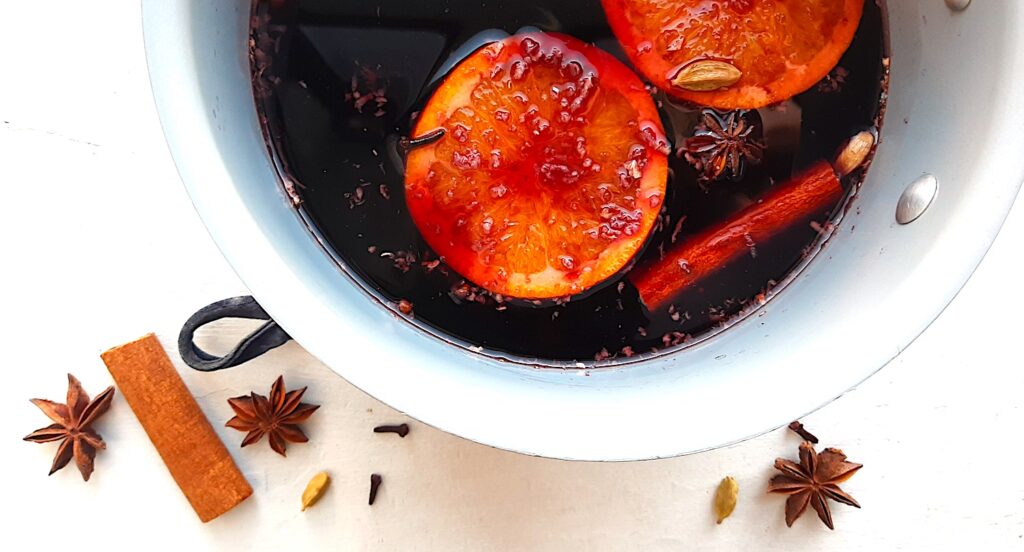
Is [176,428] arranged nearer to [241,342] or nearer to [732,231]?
[241,342]

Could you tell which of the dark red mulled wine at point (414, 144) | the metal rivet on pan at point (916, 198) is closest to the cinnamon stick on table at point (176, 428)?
the dark red mulled wine at point (414, 144)

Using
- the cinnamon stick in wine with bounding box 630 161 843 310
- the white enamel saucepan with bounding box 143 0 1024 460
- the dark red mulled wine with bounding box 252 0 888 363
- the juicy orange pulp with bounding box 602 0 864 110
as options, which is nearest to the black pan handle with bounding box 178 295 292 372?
the white enamel saucepan with bounding box 143 0 1024 460

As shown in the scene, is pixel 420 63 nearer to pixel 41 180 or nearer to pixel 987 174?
pixel 41 180

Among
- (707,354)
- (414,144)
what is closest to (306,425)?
(414,144)

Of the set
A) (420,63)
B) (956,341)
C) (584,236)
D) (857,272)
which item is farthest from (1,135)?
(956,341)

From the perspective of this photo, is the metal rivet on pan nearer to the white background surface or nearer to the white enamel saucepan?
the white enamel saucepan

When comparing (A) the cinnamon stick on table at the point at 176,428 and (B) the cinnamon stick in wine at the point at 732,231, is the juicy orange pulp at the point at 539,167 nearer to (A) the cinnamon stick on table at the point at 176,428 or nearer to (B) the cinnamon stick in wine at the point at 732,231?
(B) the cinnamon stick in wine at the point at 732,231
